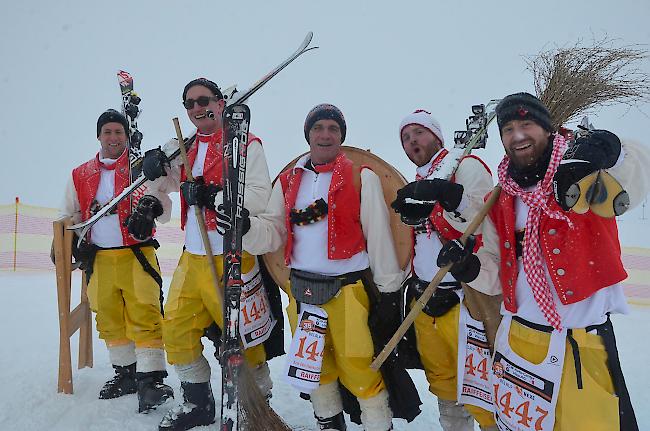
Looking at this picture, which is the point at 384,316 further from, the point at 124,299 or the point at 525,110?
the point at 124,299

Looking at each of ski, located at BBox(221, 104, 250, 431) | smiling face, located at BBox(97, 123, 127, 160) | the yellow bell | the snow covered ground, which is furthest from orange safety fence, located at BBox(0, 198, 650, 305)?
the yellow bell

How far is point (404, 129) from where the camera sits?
2986mm

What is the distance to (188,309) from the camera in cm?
326

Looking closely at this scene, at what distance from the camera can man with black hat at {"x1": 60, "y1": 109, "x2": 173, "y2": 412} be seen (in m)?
3.71

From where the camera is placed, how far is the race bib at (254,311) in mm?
3238

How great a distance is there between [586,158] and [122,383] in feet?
12.3

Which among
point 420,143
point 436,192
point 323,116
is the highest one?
point 323,116

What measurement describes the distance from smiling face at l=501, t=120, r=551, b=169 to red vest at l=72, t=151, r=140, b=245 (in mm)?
2981

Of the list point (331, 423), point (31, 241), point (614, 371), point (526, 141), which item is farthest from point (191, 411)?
point (31, 241)

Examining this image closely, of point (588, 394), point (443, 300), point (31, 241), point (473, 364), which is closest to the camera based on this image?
point (588, 394)

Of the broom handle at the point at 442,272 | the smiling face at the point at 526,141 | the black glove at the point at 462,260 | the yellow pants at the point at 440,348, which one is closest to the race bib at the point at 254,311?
the broom handle at the point at 442,272

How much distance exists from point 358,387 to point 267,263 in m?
1.13

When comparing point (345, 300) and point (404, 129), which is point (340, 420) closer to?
point (345, 300)

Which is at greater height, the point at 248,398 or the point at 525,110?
the point at 525,110
